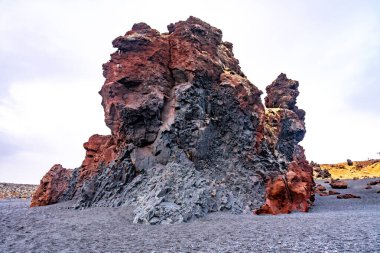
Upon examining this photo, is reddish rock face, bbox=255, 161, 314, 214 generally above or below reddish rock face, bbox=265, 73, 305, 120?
below

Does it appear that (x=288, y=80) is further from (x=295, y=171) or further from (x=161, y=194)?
(x=161, y=194)

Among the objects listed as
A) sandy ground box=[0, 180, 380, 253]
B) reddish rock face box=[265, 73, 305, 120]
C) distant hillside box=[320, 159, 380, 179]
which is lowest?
sandy ground box=[0, 180, 380, 253]

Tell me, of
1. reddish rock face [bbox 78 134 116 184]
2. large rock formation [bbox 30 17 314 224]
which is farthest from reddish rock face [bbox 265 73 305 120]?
reddish rock face [bbox 78 134 116 184]

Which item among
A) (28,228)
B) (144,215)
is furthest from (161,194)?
(28,228)

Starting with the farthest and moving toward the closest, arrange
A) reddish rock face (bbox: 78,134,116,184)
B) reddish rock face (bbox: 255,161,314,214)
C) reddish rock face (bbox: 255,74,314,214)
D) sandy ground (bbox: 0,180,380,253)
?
reddish rock face (bbox: 78,134,116,184) → reddish rock face (bbox: 255,74,314,214) → reddish rock face (bbox: 255,161,314,214) → sandy ground (bbox: 0,180,380,253)

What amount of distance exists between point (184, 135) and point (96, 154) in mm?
11945

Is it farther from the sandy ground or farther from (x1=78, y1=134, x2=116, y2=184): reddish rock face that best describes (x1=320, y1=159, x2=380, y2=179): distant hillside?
the sandy ground

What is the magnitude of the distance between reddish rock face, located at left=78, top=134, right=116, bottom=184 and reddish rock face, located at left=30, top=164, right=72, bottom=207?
6.31ft

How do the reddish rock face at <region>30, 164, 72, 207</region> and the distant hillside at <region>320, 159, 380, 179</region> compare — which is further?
the distant hillside at <region>320, 159, 380, 179</region>

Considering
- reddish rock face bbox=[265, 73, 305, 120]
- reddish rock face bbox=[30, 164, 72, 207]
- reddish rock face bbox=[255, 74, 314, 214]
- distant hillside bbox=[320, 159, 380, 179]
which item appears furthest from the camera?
distant hillside bbox=[320, 159, 380, 179]

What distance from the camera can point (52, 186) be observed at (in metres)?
30.2

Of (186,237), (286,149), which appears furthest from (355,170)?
(186,237)

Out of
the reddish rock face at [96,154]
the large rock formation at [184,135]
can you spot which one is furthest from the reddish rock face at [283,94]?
the reddish rock face at [96,154]

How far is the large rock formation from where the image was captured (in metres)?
22.8
